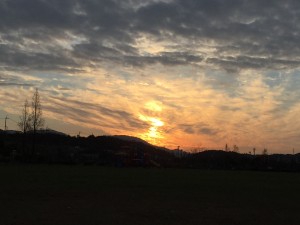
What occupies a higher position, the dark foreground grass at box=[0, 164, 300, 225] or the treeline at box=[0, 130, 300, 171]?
the treeline at box=[0, 130, 300, 171]

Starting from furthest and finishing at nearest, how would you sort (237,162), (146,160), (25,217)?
(237,162) → (146,160) → (25,217)

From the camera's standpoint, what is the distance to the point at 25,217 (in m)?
10.9

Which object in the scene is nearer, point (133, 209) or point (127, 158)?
point (133, 209)

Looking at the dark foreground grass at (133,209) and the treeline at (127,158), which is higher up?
the treeline at (127,158)

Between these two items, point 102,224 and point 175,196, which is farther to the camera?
point 175,196

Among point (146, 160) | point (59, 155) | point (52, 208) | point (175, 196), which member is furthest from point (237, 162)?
point (52, 208)

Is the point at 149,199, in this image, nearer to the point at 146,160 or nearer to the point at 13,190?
the point at 13,190

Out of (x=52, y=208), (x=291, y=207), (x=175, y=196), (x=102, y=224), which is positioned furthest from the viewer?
(x=175, y=196)

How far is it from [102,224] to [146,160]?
57.6 m

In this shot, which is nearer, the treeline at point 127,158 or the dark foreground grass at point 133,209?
the dark foreground grass at point 133,209

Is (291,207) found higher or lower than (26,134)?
lower

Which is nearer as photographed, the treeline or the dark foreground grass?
the dark foreground grass

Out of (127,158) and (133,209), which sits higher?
(127,158)

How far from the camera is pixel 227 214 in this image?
12.9 metres
